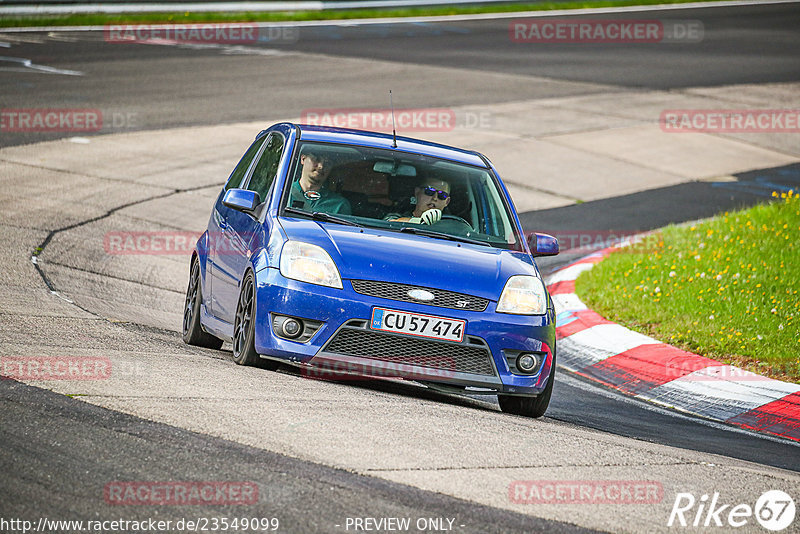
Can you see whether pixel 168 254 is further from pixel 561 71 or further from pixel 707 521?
pixel 561 71

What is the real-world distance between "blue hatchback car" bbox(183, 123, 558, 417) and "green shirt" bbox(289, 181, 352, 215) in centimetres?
1

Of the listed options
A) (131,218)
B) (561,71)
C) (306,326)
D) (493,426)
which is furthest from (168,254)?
(561,71)

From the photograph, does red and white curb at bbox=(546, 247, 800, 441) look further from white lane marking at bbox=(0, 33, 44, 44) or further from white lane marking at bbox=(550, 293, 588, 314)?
white lane marking at bbox=(0, 33, 44, 44)

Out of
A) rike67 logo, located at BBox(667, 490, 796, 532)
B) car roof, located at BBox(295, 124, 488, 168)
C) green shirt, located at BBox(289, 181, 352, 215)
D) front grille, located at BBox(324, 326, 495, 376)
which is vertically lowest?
rike67 logo, located at BBox(667, 490, 796, 532)

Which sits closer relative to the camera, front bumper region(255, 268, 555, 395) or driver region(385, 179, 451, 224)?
front bumper region(255, 268, 555, 395)

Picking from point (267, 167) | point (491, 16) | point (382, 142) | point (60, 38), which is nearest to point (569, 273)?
point (382, 142)

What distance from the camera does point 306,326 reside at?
6727mm

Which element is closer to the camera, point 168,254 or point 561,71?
point 168,254

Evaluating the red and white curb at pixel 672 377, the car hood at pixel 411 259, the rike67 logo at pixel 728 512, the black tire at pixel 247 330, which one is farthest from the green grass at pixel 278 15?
the rike67 logo at pixel 728 512

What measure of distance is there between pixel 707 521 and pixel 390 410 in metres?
1.91

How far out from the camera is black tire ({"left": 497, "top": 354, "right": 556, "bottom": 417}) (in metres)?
7.17

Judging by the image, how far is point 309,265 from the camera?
22.4 ft

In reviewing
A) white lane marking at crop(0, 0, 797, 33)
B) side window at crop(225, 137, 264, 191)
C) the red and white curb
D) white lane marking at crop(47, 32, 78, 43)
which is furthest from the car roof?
white lane marking at crop(0, 0, 797, 33)

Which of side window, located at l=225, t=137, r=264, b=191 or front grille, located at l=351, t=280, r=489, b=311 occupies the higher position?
side window, located at l=225, t=137, r=264, b=191
